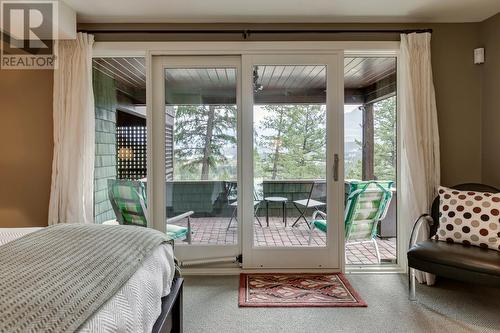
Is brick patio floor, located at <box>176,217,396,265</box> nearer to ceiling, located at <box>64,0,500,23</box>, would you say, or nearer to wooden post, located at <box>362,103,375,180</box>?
wooden post, located at <box>362,103,375,180</box>

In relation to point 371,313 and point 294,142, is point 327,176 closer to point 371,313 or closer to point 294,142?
point 294,142

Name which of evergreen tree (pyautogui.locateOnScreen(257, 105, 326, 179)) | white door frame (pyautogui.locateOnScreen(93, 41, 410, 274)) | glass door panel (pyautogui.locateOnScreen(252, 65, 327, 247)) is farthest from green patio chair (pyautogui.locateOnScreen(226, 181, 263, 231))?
white door frame (pyautogui.locateOnScreen(93, 41, 410, 274))

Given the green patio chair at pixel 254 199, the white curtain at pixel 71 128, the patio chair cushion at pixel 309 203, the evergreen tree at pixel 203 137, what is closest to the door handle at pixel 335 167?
the patio chair cushion at pixel 309 203

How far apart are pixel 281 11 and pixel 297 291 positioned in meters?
2.54

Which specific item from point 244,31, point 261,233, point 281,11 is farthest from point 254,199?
point 281,11

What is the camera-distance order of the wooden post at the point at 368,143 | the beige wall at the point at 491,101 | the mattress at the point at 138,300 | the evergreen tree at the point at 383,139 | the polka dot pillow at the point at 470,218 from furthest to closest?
the wooden post at the point at 368,143 → the evergreen tree at the point at 383,139 → the beige wall at the point at 491,101 → the polka dot pillow at the point at 470,218 → the mattress at the point at 138,300

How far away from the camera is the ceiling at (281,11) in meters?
2.63

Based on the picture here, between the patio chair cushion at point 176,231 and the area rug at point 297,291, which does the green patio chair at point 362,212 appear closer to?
the area rug at point 297,291

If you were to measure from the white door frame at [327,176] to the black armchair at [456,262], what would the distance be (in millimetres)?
776

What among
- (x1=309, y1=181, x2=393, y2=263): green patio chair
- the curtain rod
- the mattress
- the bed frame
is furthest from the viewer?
(x1=309, y1=181, x2=393, y2=263): green patio chair

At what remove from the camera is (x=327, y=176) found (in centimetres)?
305

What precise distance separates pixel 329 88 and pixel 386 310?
2033 millimetres

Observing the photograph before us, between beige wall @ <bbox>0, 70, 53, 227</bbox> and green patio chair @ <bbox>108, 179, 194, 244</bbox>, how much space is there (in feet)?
2.14

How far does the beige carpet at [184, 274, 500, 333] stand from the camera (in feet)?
6.93
